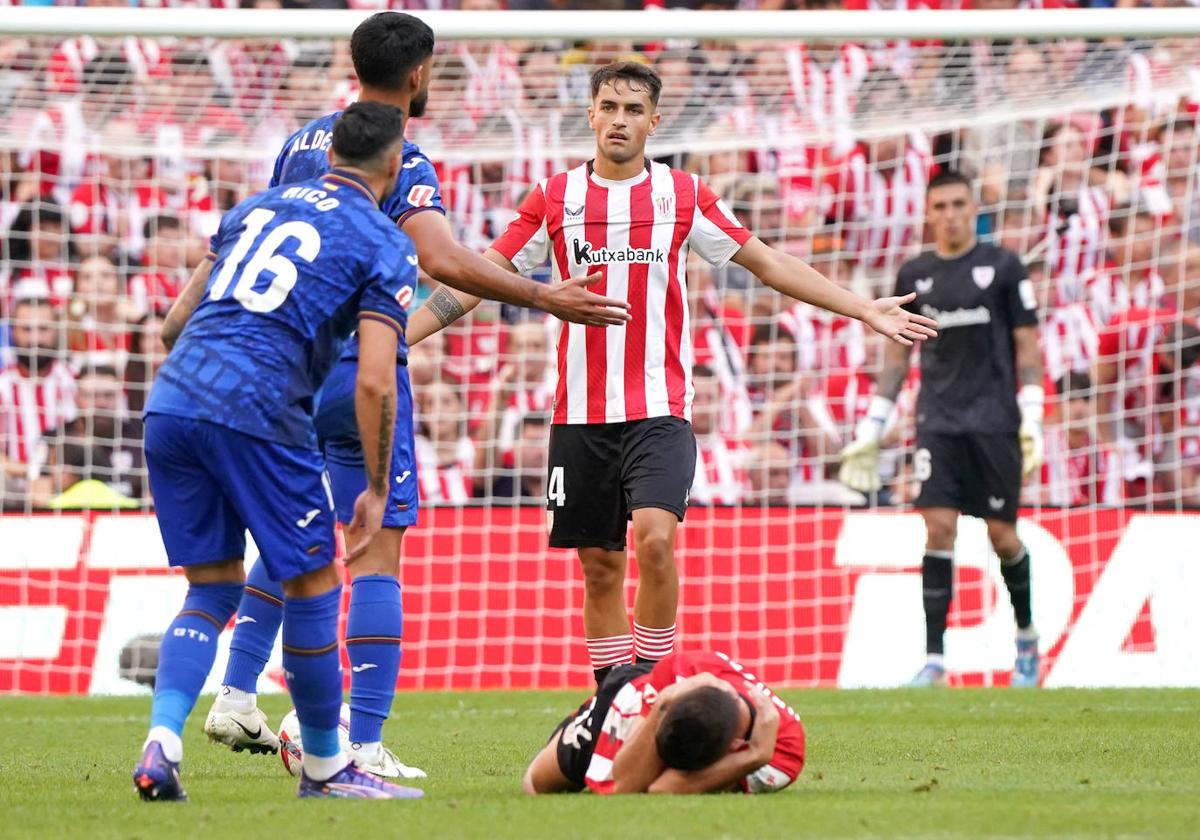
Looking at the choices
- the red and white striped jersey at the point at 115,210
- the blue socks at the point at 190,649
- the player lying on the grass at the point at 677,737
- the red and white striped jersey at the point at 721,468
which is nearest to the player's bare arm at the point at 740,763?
the player lying on the grass at the point at 677,737

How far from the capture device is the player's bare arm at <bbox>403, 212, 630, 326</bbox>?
543 cm

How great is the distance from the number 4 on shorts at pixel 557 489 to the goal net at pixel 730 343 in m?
3.57

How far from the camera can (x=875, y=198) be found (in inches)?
514

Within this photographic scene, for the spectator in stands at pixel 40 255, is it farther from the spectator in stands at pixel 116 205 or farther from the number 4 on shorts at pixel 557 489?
the number 4 on shorts at pixel 557 489

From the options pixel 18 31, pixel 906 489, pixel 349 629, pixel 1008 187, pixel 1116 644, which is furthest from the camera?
pixel 1008 187

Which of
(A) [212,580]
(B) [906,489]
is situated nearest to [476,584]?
(B) [906,489]

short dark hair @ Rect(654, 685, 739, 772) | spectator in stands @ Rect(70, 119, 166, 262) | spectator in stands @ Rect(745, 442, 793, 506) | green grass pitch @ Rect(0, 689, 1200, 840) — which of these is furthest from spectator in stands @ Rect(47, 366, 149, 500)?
short dark hair @ Rect(654, 685, 739, 772)

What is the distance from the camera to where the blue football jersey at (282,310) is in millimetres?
4719

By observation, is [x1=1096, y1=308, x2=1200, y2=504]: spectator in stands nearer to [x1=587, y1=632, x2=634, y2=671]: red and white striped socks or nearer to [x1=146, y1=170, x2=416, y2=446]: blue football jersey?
[x1=587, y1=632, x2=634, y2=671]: red and white striped socks

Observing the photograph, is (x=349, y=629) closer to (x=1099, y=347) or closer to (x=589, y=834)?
(x=589, y=834)

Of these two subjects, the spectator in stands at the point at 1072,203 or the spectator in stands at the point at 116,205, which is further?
the spectator in stands at the point at 116,205

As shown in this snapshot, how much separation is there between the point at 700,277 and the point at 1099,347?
2803 mm

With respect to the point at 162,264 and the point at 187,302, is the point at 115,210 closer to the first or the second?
the point at 162,264

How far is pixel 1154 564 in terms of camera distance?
402 inches
